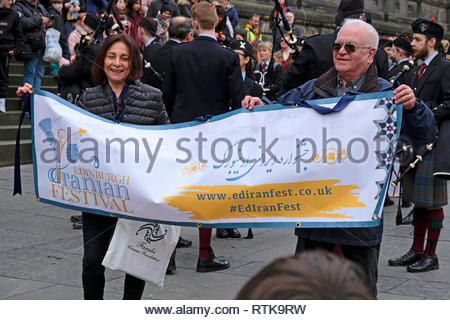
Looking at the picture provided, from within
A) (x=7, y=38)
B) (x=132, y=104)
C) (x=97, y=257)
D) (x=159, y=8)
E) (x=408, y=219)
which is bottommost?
(x=408, y=219)

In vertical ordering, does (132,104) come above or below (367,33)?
below

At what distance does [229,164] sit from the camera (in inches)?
166

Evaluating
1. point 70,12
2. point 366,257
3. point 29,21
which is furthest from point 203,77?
point 70,12

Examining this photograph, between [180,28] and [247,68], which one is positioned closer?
[180,28]

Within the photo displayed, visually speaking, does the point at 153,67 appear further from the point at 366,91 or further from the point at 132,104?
the point at 366,91

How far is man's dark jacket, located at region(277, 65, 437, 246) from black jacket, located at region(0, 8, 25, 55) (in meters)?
8.65

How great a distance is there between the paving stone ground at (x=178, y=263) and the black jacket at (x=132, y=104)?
4.59 feet

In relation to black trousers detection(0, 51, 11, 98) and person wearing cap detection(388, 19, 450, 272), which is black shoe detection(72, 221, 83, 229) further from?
black trousers detection(0, 51, 11, 98)

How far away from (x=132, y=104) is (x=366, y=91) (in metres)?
1.47

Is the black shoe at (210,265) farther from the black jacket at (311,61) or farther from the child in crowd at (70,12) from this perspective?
the child in crowd at (70,12)

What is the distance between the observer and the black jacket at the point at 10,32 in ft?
38.3

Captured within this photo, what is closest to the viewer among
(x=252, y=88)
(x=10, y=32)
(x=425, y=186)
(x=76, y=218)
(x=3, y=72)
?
(x=425, y=186)

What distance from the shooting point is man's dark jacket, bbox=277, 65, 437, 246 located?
3.77 m

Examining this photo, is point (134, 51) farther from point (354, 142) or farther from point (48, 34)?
point (48, 34)
